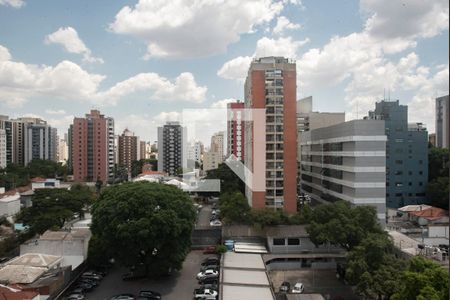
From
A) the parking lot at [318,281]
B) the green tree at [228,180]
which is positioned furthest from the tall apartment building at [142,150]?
the parking lot at [318,281]

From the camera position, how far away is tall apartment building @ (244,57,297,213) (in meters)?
11.2

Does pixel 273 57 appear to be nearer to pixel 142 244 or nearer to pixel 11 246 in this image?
pixel 142 244

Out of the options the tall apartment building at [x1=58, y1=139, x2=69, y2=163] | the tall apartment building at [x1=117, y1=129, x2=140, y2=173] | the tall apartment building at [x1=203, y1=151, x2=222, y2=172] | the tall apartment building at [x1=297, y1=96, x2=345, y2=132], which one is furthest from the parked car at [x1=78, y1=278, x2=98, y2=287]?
the tall apartment building at [x1=58, y1=139, x2=69, y2=163]

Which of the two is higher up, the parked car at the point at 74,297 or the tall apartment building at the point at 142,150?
the tall apartment building at the point at 142,150

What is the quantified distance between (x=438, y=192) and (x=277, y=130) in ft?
24.1

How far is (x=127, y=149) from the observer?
3181cm

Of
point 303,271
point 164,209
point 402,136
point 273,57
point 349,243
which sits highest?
point 273,57

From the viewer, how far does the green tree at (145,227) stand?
25.0ft

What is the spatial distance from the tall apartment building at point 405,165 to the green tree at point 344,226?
7237mm

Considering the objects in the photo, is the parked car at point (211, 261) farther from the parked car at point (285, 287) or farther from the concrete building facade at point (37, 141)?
the concrete building facade at point (37, 141)

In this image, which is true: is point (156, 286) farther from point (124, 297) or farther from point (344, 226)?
point (344, 226)

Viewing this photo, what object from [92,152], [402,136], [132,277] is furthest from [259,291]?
[92,152]

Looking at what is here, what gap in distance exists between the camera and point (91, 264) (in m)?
8.95

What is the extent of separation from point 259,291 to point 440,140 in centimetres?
1954
